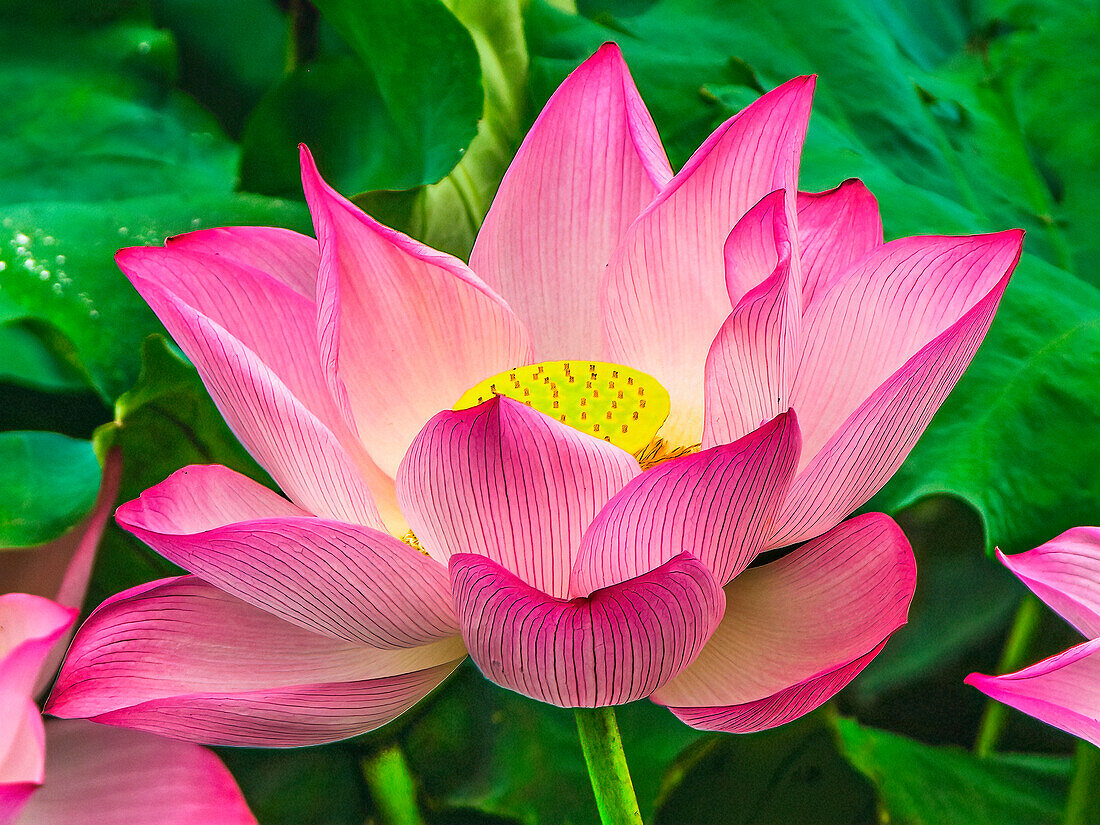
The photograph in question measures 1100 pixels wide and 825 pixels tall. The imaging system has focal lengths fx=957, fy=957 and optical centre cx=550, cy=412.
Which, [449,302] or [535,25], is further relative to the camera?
[535,25]

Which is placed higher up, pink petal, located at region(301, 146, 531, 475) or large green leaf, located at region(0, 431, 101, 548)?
pink petal, located at region(301, 146, 531, 475)

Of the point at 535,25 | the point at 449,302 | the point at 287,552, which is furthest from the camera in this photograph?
the point at 535,25

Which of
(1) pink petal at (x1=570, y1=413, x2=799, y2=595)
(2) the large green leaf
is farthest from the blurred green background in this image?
(1) pink petal at (x1=570, y1=413, x2=799, y2=595)

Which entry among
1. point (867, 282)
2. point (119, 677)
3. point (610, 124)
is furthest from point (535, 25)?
point (119, 677)

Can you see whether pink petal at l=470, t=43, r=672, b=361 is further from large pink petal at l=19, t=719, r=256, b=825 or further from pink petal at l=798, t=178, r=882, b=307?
large pink petal at l=19, t=719, r=256, b=825

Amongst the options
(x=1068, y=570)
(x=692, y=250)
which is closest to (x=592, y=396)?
(x=692, y=250)

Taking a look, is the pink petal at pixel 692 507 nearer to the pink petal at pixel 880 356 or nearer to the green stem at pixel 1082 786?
the pink petal at pixel 880 356

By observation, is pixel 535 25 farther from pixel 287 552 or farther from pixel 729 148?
pixel 287 552
